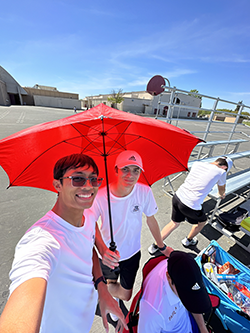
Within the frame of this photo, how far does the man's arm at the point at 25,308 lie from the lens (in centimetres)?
58

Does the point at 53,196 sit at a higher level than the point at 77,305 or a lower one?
lower

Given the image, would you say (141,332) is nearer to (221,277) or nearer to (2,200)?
(221,277)

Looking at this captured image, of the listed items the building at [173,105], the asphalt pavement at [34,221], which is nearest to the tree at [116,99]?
the building at [173,105]

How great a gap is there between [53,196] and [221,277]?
3952 mm

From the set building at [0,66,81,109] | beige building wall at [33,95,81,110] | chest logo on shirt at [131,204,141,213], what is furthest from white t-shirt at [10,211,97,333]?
beige building wall at [33,95,81,110]

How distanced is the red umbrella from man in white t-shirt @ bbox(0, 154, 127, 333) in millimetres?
388

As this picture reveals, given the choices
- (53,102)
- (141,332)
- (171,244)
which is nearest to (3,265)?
(141,332)

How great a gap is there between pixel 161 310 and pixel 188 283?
0.30 metres

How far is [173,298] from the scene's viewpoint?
3.67ft

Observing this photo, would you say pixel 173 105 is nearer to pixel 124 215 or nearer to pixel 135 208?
pixel 135 208

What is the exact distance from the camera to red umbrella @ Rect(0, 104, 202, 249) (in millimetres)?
1244

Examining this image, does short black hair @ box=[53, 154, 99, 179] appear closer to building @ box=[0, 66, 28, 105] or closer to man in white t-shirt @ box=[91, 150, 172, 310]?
man in white t-shirt @ box=[91, 150, 172, 310]

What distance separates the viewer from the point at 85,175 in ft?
3.74

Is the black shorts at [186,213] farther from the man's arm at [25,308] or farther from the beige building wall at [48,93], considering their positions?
the beige building wall at [48,93]
